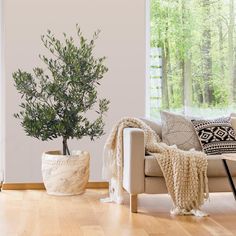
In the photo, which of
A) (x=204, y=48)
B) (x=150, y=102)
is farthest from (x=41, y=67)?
(x=204, y=48)

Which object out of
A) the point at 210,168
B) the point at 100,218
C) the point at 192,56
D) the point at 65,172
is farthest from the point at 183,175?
the point at 192,56

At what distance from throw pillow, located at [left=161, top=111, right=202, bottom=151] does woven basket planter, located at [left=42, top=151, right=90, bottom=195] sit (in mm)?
829

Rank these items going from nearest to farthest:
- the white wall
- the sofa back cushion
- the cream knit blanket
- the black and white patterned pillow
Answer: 1. the cream knit blanket
2. the black and white patterned pillow
3. the sofa back cushion
4. the white wall

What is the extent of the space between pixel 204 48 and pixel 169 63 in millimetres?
437

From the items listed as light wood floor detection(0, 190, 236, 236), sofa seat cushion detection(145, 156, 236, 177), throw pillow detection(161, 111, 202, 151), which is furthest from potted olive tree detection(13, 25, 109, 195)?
sofa seat cushion detection(145, 156, 236, 177)

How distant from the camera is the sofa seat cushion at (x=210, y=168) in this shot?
14.7 ft

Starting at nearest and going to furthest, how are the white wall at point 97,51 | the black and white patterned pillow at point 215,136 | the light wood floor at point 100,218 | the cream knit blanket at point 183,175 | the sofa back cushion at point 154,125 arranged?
the light wood floor at point 100,218, the cream knit blanket at point 183,175, the black and white patterned pillow at point 215,136, the sofa back cushion at point 154,125, the white wall at point 97,51

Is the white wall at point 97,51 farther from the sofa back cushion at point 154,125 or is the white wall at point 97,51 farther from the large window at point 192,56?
the sofa back cushion at point 154,125

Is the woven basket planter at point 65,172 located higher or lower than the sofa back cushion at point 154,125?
lower

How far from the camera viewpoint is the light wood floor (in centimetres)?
391

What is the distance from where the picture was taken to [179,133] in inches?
197

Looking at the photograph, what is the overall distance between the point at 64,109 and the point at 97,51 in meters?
0.89

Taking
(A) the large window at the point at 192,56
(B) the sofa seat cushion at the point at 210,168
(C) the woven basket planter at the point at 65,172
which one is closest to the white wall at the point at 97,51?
(A) the large window at the point at 192,56

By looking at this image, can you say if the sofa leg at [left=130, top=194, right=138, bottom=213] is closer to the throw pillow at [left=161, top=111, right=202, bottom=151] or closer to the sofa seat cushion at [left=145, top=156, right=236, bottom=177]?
the sofa seat cushion at [left=145, top=156, right=236, bottom=177]
